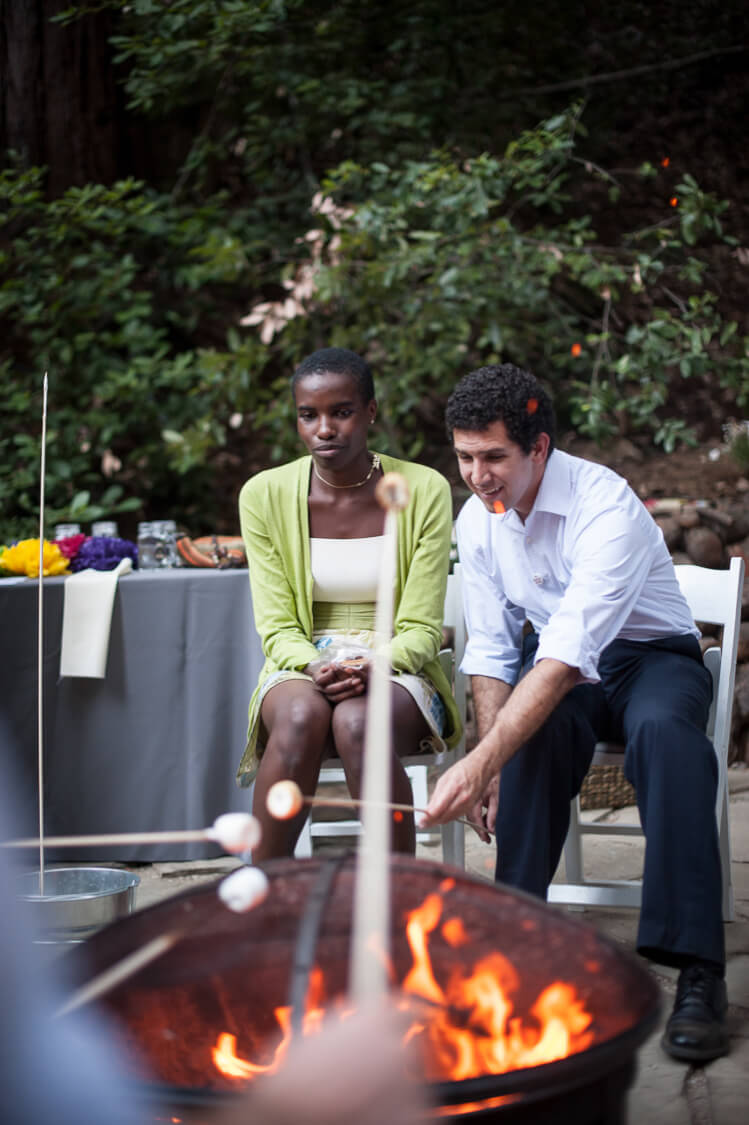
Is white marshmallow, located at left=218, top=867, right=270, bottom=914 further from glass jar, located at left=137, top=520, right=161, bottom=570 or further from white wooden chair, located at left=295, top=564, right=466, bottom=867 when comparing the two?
glass jar, located at left=137, top=520, right=161, bottom=570

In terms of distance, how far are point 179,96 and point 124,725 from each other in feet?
10.9

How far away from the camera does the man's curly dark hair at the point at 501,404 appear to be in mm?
1808

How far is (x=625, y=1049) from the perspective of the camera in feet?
2.63

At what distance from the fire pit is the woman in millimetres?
1040

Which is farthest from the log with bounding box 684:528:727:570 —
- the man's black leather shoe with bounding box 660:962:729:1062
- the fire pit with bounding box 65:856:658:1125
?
the fire pit with bounding box 65:856:658:1125

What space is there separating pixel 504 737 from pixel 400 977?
71 centimetres

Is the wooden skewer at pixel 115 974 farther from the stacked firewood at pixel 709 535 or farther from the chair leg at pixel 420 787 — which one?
the stacked firewood at pixel 709 535

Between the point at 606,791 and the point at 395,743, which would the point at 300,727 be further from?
the point at 606,791

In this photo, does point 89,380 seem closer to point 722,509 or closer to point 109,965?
point 722,509

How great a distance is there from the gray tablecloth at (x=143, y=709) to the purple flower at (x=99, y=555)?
14cm

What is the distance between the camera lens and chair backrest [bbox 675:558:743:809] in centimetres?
204

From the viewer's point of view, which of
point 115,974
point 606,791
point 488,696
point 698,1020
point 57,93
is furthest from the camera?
point 57,93

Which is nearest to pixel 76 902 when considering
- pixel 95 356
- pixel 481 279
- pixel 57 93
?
pixel 481 279

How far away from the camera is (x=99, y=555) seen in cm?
293
